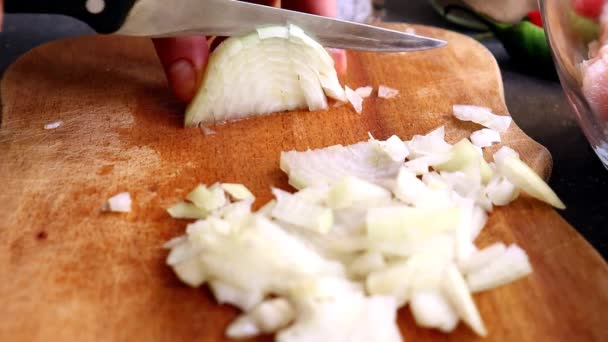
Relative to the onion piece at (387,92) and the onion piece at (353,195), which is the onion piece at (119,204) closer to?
the onion piece at (353,195)

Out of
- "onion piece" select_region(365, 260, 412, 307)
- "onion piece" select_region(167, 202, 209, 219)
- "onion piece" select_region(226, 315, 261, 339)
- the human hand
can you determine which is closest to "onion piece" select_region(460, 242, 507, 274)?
"onion piece" select_region(365, 260, 412, 307)

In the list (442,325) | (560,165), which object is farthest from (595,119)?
(442,325)

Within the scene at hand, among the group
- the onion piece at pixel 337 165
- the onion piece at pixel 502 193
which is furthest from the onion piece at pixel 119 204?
the onion piece at pixel 502 193

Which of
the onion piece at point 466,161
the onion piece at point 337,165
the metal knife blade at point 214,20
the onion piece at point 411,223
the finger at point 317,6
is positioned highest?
the metal knife blade at point 214,20

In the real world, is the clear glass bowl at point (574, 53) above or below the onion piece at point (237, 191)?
above

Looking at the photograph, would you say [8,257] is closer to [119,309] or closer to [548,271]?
[119,309]

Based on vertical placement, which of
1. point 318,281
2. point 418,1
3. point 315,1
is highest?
point 315,1

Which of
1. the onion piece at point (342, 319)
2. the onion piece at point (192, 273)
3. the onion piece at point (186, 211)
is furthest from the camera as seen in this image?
the onion piece at point (186, 211)

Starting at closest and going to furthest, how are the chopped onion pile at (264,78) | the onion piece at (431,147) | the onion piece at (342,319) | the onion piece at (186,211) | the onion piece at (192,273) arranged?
the onion piece at (342,319)
the onion piece at (192,273)
the onion piece at (186,211)
the onion piece at (431,147)
the chopped onion pile at (264,78)
